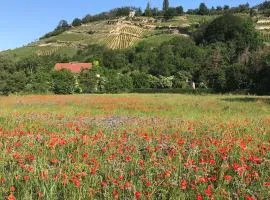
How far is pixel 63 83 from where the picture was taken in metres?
72.8

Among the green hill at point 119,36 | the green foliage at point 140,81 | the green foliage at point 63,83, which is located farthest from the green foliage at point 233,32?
the green foliage at point 63,83

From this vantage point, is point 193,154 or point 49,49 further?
point 49,49

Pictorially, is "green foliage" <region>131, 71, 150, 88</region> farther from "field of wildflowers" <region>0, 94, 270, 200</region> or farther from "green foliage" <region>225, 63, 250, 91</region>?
"field of wildflowers" <region>0, 94, 270, 200</region>

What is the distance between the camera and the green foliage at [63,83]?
72.4 meters

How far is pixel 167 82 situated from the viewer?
317ft

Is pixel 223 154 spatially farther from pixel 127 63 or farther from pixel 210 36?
pixel 210 36

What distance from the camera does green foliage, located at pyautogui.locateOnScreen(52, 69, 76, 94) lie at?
72.4 metres

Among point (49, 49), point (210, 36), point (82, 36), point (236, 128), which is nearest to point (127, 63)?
point (210, 36)

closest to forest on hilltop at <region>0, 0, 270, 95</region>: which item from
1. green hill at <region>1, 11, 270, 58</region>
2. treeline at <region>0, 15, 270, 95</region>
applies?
treeline at <region>0, 15, 270, 95</region>

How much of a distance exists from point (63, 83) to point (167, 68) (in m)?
39.3

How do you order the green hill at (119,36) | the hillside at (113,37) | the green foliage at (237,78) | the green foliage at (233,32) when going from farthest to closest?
the hillside at (113,37) → the green hill at (119,36) → the green foliage at (233,32) → the green foliage at (237,78)

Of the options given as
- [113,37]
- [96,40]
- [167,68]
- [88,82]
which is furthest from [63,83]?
[113,37]

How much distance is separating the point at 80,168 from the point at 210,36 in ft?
460

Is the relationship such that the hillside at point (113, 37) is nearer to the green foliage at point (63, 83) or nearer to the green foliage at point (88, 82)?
the green foliage at point (88, 82)
